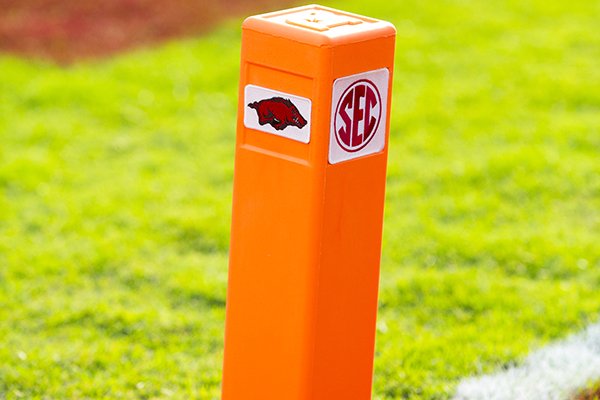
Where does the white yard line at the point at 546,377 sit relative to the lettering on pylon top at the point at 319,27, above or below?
below

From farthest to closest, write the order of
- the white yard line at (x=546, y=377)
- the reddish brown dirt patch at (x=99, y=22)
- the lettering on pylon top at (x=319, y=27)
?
the reddish brown dirt patch at (x=99, y=22)
the white yard line at (x=546, y=377)
the lettering on pylon top at (x=319, y=27)

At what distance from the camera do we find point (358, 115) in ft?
10.9

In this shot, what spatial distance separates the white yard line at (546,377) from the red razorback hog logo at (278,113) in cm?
163

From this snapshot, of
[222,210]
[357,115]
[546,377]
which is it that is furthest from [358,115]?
[222,210]

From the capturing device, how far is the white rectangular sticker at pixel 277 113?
3.26 m

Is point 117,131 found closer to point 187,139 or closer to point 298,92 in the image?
point 187,139

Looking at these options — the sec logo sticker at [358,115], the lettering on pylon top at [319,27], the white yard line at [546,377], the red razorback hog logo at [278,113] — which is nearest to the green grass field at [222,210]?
the white yard line at [546,377]

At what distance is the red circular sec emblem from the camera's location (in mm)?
3273

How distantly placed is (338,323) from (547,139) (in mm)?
4249

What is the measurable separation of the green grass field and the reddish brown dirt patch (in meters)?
0.36

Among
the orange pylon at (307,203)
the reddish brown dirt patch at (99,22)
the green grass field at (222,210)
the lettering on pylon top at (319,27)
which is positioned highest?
the lettering on pylon top at (319,27)

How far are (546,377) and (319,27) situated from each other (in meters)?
A: 2.02

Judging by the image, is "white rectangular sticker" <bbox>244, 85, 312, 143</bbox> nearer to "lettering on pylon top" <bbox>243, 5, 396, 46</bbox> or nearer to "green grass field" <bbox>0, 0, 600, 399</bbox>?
"lettering on pylon top" <bbox>243, 5, 396, 46</bbox>

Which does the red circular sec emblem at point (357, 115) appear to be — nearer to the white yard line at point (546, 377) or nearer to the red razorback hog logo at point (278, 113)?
the red razorback hog logo at point (278, 113)
